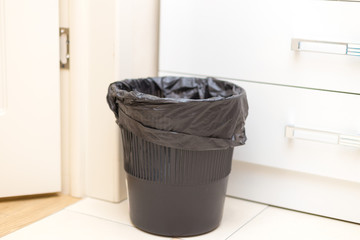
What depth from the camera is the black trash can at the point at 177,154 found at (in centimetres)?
119

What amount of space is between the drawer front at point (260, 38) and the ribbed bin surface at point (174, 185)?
0.28m

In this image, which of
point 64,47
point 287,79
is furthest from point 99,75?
point 287,79

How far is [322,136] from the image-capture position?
4.45 feet

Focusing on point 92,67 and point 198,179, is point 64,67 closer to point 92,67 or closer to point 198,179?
point 92,67

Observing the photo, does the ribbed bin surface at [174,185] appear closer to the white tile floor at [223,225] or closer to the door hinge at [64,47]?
the white tile floor at [223,225]

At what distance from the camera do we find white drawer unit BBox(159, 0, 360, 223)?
4.33 feet

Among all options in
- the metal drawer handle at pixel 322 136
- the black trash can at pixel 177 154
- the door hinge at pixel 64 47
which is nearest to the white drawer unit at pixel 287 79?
the metal drawer handle at pixel 322 136

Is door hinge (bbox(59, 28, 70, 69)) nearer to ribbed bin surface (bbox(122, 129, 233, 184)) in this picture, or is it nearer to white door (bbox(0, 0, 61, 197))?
white door (bbox(0, 0, 61, 197))

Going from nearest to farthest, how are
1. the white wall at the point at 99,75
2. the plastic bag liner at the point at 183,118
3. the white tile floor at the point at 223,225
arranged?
the plastic bag liner at the point at 183,118 → the white tile floor at the point at 223,225 → the white wall at the point at 99,75

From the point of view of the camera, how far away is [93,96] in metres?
1.46

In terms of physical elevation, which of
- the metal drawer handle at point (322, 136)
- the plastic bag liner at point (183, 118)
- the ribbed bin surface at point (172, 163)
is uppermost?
the plastic bag liner at point (183, 118)

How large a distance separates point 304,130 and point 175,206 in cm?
40

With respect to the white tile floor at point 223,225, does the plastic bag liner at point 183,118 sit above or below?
above

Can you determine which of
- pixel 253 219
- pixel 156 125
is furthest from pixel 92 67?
pixel 253 219
